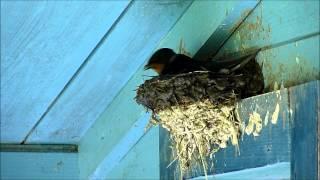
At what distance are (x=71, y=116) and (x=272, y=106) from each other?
123cm

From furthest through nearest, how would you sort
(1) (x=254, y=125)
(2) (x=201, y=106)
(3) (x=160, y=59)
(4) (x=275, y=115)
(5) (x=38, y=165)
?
(5) (x=38, y=165) < (3) (x=160, y=59) < (2) (x=201, y=106) < (1) (x=254, y=125) < (4) (x=275, y=115)

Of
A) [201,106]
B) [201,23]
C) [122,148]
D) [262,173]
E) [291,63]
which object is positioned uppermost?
[201,23]

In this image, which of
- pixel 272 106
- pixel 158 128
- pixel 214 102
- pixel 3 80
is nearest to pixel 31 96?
pixel 3 80

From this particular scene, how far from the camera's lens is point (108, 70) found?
2.70 metres

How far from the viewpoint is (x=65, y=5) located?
2254 millimetres

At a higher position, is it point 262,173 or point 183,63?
point 183,63

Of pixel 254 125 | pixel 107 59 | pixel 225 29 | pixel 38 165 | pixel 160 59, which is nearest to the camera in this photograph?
pixel 254 125

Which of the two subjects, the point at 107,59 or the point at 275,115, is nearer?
the point at 275,115

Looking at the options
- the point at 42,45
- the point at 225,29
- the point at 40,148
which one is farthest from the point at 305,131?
the point at 40,148

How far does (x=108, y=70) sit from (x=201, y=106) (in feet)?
2.09

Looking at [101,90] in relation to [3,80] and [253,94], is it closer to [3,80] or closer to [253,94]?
[3,80]

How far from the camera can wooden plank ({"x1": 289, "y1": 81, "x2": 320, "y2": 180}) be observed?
165cm

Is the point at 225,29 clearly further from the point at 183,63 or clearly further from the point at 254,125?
the point at 254,125

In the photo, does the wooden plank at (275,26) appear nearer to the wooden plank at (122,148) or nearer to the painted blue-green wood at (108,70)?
the painted blue-green wood at (108,70)
